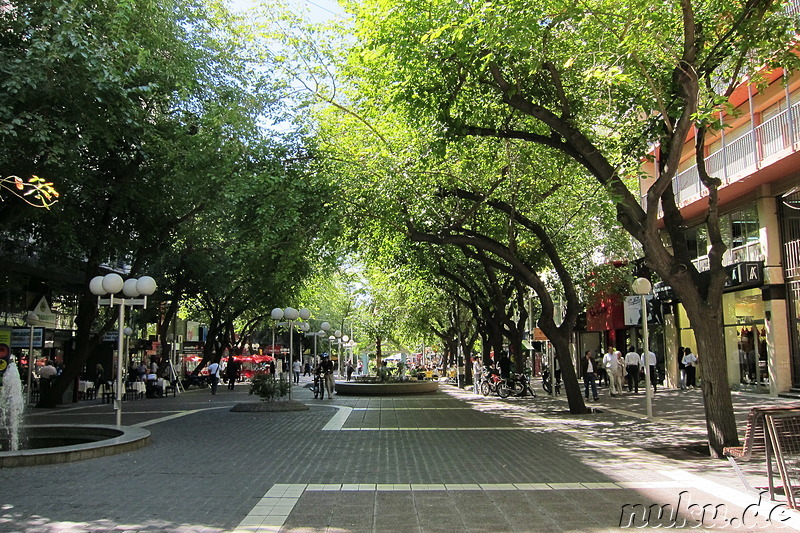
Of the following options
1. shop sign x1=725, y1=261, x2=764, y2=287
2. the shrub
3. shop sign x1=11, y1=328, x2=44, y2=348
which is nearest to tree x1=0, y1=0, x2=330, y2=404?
shop sign x1=11, y1=328, x2=44, y2=348

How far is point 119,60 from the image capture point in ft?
41.9

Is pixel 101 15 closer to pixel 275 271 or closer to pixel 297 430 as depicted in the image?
pixel 275 271

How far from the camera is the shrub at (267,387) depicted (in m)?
19.3

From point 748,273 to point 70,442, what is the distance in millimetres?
19265

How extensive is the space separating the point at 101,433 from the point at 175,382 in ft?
62.5

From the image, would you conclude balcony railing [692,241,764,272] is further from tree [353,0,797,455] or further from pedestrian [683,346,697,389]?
tree [353,0,797,455]

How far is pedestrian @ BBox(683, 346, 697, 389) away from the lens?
24.9 meters

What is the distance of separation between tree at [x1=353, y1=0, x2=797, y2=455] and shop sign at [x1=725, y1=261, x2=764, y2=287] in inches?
393

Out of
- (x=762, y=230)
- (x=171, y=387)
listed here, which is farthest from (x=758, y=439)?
(x=171, y=387)

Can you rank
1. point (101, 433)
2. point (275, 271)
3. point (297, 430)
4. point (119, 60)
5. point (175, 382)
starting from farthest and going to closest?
point (175, 382), point (275, 271), point (297, 430), point (119, 60), point (101, 433)

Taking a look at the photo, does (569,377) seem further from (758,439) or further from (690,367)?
(690,367)

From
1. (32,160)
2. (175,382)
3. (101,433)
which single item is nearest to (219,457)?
(101,433)

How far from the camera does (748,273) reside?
67.2 ft

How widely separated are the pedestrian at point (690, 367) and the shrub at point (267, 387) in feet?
50.2
